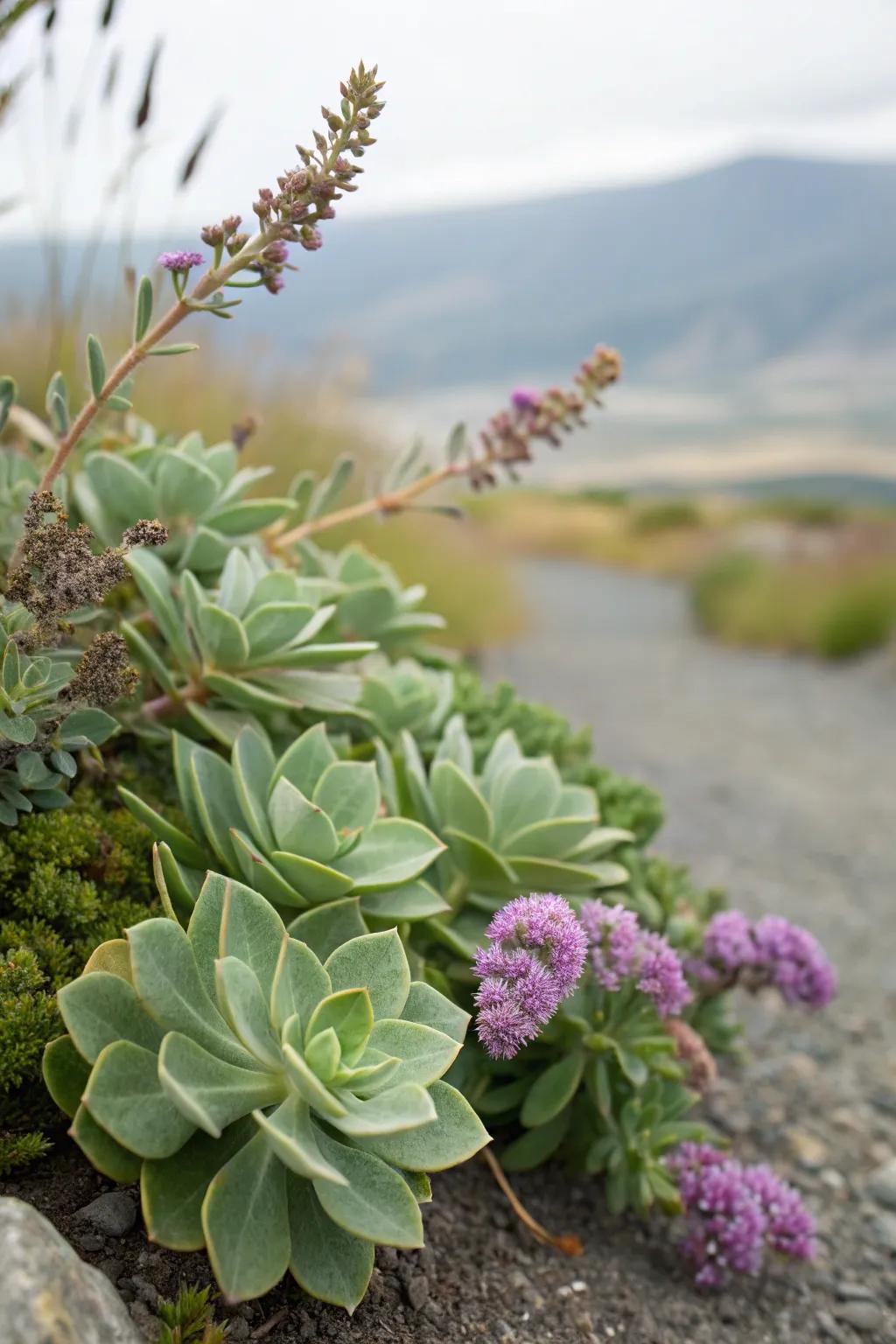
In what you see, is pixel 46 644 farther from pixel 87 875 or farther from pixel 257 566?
pixel 257 566

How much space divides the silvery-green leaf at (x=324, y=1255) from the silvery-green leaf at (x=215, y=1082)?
135 millimetres

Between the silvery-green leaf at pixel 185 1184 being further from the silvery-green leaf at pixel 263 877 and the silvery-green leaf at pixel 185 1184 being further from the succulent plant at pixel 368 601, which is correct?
the succulent plant at pixel 368 601

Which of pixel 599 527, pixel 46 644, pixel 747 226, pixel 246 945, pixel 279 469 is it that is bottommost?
pixel 599 527

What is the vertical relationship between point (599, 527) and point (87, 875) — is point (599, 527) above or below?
below

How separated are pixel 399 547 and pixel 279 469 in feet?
5.16

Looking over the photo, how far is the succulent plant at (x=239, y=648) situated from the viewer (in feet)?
6.19

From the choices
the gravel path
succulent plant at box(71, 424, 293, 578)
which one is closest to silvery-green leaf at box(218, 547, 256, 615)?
succulent plant at box(71, 424, 293, 578)

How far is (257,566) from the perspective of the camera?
2215 millimetres

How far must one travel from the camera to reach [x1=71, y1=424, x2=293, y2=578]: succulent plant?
219 centimetres

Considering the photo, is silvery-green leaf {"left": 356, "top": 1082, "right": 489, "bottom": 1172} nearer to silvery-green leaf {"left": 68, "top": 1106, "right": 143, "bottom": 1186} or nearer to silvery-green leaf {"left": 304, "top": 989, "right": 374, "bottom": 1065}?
silvery-green leaf {"left": 304, "top": 989, "right": 374, "bottom": 1065}

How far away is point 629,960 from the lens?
6.06 feet

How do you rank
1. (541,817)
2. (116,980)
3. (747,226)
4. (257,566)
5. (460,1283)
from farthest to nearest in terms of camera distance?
(747,226), (257,566), (541,817), (460,1283), (116,980)

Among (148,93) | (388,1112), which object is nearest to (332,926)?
(388,1112)

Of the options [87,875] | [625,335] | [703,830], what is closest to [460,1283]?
[87,875]
